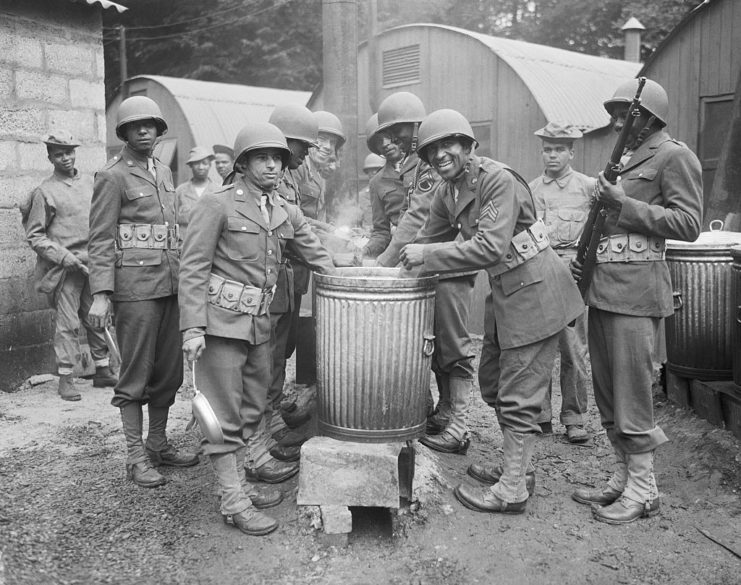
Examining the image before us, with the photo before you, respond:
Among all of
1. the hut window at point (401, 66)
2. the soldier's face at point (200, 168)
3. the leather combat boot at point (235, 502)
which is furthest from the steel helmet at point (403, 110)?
the hut window at point (401, 66)

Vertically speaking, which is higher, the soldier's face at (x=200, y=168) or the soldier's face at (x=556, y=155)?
the soldier's face at (x=200, y=168)

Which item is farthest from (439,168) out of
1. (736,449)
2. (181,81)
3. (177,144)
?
(181,81)

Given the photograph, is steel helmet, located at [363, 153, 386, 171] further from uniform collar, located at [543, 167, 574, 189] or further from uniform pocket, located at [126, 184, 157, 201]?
uniform pocket, located at [126, 184, 157, 201]

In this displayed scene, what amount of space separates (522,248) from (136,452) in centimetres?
261

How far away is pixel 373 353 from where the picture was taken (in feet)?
13.2

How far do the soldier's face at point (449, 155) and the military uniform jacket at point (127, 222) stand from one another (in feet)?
Result: 5.72

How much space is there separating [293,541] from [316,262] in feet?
4.92

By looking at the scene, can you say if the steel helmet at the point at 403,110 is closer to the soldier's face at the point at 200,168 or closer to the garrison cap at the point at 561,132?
the garrison cap at the point at 561,132

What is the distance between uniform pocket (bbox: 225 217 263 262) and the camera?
13.0ft

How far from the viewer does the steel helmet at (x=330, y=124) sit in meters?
5.47

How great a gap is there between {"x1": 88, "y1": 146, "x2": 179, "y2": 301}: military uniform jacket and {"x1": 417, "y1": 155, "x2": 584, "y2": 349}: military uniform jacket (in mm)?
1685

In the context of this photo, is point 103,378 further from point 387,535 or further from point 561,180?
point 561,180

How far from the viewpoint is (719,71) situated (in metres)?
7.59

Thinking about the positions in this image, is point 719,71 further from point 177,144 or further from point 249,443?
point 177,144
